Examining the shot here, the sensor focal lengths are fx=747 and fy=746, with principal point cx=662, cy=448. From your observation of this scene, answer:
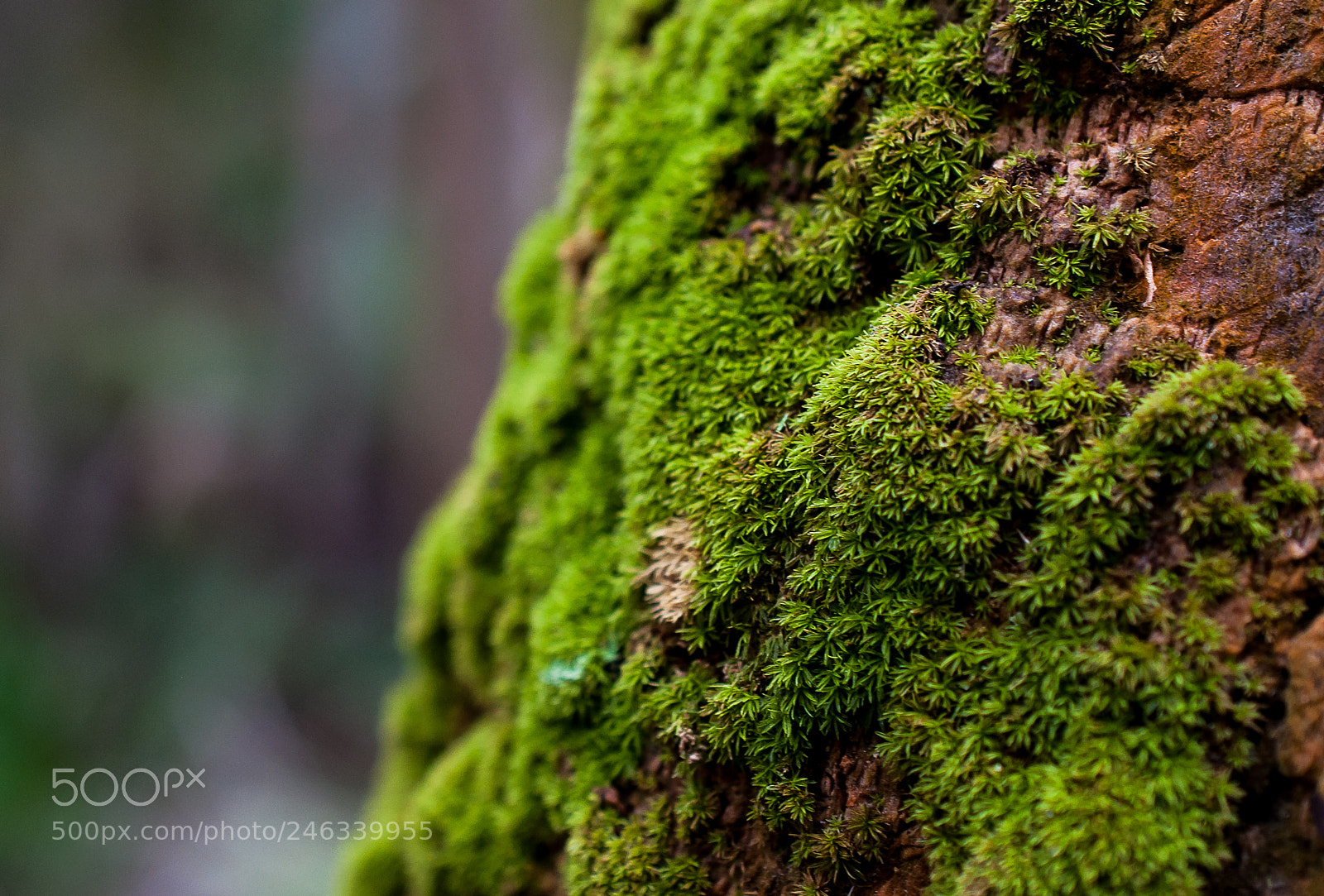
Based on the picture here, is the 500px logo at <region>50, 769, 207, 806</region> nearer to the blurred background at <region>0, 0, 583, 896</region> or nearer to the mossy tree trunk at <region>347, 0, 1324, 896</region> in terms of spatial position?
the blurred background at <region>0, 0, 583, 896</region>

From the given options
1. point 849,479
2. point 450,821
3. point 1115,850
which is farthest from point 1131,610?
point 450,821

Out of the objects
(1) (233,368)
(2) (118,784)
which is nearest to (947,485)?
(2) (118,784)

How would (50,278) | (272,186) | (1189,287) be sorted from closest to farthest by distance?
(1189,287), (50,278), (272,186)

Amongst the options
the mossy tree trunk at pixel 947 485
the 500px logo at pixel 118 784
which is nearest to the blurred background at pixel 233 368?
the 500px logo at pixel 118 784

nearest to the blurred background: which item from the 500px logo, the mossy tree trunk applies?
the 500px logo

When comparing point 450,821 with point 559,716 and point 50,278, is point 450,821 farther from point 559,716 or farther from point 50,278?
point 50,278

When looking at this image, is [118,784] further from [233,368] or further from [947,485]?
[947,485]

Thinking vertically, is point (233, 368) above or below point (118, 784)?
above
